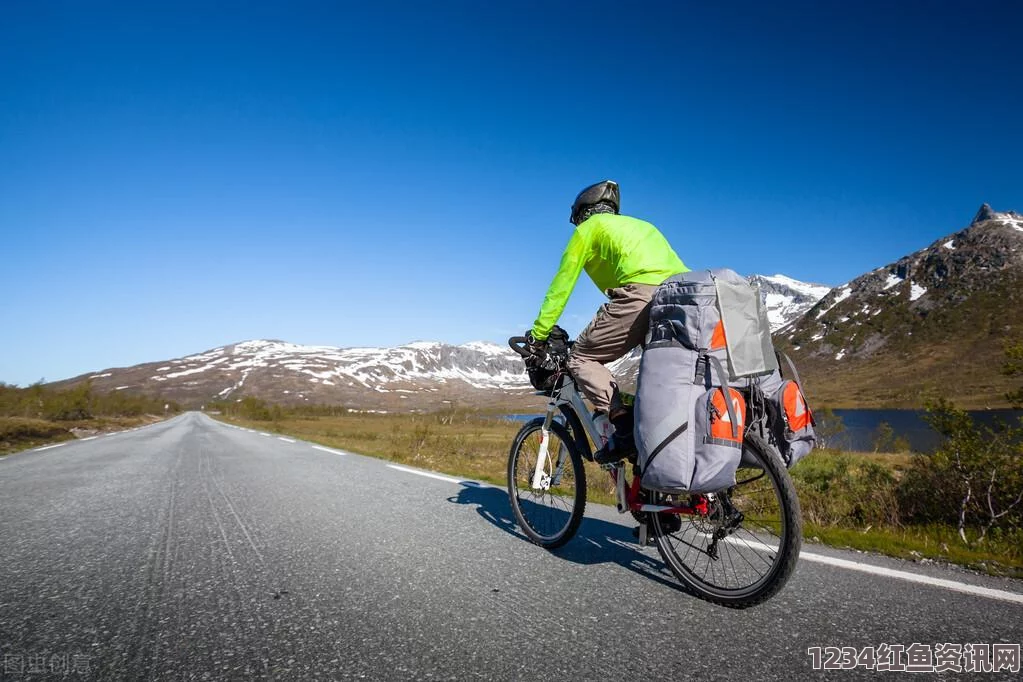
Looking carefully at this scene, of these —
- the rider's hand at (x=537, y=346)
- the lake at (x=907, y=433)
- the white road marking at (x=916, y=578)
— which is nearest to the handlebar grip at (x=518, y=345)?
the rider's hand at (x=537, y=346)

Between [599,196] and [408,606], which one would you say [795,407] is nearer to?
[599,196]

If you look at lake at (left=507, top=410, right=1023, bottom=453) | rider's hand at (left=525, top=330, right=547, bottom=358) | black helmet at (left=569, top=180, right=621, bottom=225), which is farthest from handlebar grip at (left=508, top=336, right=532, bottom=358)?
lake at (left=507, top=410, right=1023, bottom=453)

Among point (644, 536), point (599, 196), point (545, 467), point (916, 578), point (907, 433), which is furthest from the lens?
point (907, 433)

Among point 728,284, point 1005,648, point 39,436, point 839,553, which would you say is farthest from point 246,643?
point 39,436

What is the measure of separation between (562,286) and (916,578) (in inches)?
118

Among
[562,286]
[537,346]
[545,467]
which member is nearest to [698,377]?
[562,286]

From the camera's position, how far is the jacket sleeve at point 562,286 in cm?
387

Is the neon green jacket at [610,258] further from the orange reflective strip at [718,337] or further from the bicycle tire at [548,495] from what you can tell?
the bicycle tire at [548,495]

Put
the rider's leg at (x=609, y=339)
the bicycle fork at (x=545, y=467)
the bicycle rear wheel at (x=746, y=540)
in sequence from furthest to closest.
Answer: the bicycle fork at (x=545, y=467), the rider's leg at (x=609, y=339), the bicycle rear wheel at (x=746, y=540)

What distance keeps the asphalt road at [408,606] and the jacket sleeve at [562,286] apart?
1772 mm

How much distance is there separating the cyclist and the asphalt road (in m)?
1.10

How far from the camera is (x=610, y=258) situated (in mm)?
3766

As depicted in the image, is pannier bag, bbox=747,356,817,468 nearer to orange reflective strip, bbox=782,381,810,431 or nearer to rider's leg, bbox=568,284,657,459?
orange reflective strip, bbox=782,381,810,431

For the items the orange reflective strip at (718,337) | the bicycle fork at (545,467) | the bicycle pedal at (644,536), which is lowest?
the bicycle pedal at (644,536)
